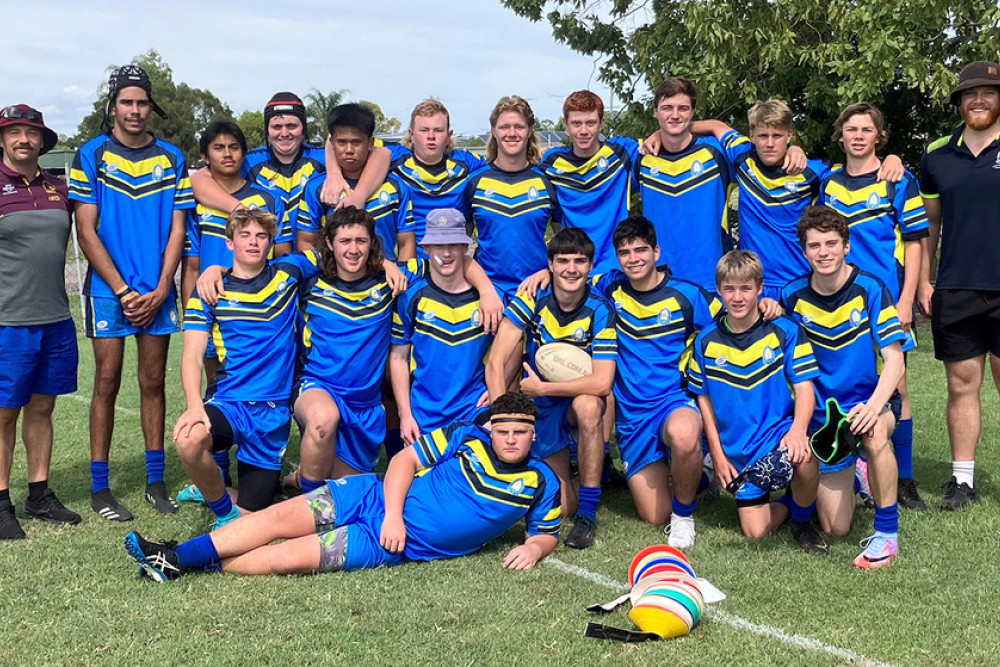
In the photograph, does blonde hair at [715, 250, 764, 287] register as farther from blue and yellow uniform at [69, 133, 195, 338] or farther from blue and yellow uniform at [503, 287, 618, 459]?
blue and yellow uniform at [69, 133, 195, 338]

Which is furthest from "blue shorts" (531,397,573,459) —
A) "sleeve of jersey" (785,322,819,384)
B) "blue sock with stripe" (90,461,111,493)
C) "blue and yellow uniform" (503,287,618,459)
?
"blue sock with stripe" (90,461,111,493)

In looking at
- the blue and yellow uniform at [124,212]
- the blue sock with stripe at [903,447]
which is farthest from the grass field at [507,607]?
the blue and yellow uniform at [124,212]

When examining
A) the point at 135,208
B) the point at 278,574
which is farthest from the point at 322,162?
the point at 278,574

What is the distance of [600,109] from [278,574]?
3.23m

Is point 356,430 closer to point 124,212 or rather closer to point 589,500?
point 589,500

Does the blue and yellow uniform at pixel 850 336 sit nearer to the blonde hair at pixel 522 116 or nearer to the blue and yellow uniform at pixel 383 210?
the blonde hair at pixel 522 116

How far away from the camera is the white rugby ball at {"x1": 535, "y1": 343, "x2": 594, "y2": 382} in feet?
17.7

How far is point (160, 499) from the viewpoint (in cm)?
598

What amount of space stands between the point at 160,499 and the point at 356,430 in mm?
1407

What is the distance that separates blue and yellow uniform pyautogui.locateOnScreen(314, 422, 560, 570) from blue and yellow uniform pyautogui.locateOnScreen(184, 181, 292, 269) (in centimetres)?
192

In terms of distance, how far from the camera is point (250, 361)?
5.47 m

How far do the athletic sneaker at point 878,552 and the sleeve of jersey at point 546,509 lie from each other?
1.47m

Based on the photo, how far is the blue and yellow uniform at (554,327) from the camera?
217 inches

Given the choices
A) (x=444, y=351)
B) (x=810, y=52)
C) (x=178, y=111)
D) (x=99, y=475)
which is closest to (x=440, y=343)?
(x=444, y=351)
